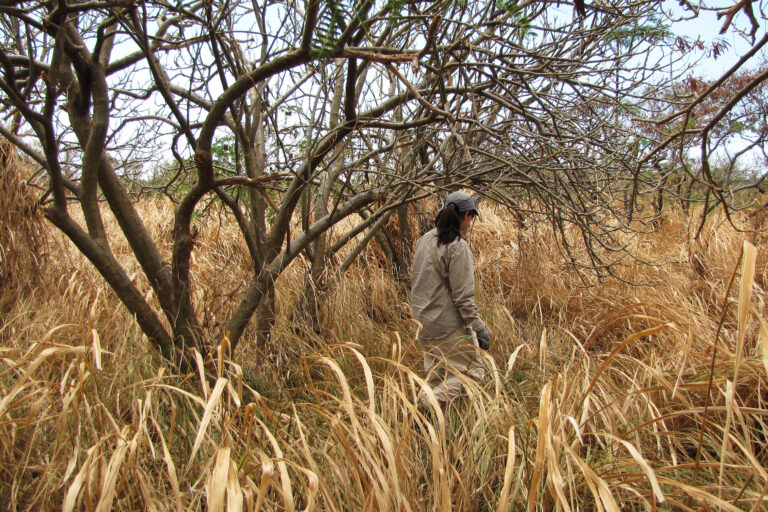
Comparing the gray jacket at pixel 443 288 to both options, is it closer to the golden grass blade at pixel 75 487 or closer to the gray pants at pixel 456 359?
the gray pants at pixel 456 359

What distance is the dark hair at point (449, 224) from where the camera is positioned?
2.85 meters

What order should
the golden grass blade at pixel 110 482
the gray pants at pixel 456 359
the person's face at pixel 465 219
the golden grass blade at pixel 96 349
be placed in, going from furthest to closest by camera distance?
1. the person's face at pixel 465 219
2. the gray pants at pixel 456 359
3. the golden grass blade at pixel 96 349
4. the golden grass blade at pixel 110 482

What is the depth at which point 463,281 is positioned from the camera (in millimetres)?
2824

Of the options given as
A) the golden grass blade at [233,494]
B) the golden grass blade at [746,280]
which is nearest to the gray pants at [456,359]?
the golden grass blade at [233,494]

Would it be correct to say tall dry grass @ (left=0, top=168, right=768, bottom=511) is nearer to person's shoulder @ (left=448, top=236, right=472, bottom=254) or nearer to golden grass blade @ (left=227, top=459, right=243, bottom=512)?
golden grass blade @ (left=227, top=459, right=243, bottom=512)

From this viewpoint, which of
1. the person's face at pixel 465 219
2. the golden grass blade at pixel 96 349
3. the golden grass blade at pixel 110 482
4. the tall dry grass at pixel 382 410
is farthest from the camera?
the person's face at pixel 465 219

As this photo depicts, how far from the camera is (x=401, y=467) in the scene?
1.92 metres

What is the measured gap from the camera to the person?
2828 mm

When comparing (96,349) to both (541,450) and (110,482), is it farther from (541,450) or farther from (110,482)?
(541,450)

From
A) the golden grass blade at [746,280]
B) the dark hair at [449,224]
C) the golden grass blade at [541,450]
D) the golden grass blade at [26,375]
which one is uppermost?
the dark hair at [449,224]

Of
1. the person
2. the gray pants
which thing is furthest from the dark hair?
the gray pants

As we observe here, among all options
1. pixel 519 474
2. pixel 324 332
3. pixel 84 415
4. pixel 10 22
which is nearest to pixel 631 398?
pixel 519 474

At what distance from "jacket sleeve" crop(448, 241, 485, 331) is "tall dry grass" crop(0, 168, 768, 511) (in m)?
0.36

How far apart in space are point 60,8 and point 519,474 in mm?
2384
